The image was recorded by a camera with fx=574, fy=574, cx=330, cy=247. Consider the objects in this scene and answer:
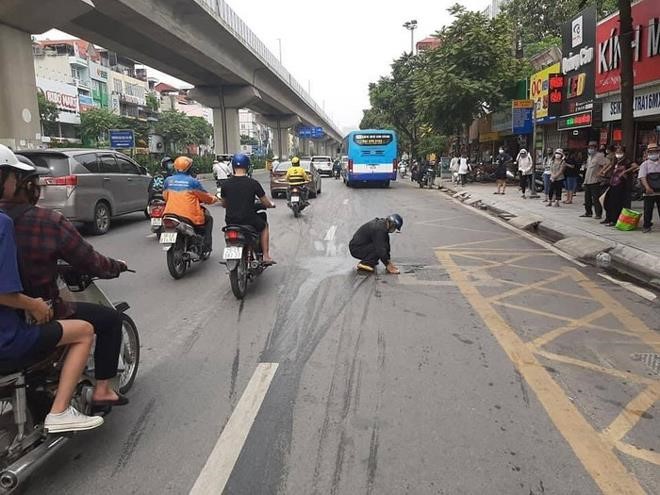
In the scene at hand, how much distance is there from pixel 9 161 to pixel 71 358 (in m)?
1.05

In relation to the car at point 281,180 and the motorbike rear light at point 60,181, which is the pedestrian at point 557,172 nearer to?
the car at point 281,180

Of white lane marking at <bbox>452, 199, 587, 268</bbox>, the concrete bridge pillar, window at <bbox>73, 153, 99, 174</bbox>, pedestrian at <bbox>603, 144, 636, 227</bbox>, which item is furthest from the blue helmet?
the concrete bridge pillar

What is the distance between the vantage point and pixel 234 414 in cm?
374

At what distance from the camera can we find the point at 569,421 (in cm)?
365

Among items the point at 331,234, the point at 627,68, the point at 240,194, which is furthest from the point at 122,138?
the point at 240,194

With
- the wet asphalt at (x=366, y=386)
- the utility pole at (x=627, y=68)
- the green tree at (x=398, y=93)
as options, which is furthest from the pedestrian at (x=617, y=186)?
the green tree at (x=398, y=93)

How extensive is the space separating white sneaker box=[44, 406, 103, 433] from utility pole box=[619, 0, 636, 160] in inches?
457

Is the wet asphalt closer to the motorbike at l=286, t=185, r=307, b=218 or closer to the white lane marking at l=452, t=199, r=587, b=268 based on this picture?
the white lane marking at l=452, t=199, r=587, b=268

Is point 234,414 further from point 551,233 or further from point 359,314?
point 551,233

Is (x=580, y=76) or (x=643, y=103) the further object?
(x=580, y=76)

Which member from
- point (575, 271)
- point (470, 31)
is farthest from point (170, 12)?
point (575, 271)

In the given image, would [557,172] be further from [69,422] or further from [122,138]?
[122,138]

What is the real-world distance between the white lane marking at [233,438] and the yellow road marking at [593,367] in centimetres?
227

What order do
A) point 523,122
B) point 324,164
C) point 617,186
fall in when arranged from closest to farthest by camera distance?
point 617,186 → point 523,122 → point 324,164
